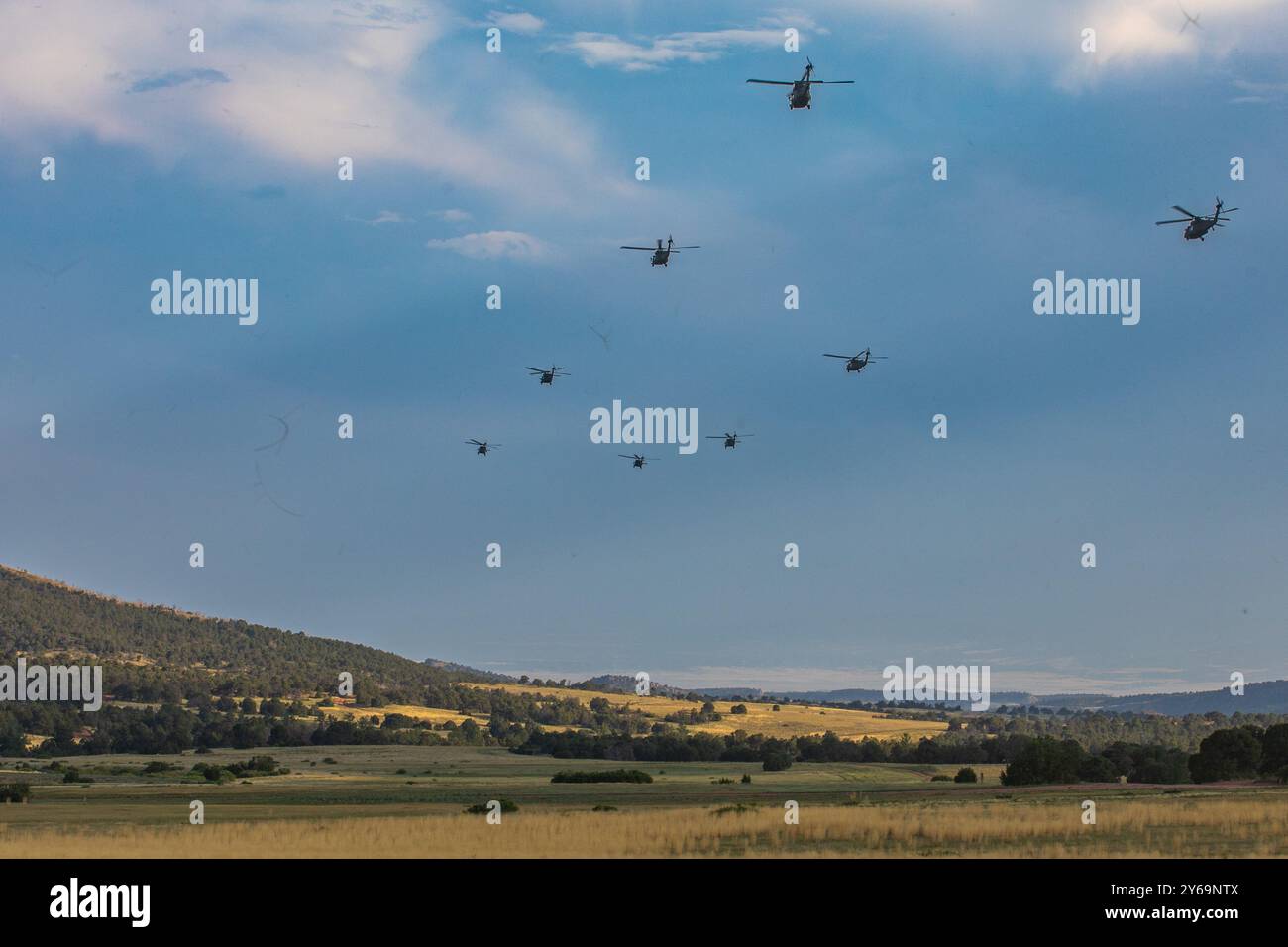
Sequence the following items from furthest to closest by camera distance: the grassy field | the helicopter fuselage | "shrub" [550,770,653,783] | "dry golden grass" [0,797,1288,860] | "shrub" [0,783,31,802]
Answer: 1. "shrub" [550,770,653,783]
2. "shrub" [0,783,31,802]
3. the helicopter fuselage
4. the grassy field
5. "dry golden grass" [0,797,1288,860]

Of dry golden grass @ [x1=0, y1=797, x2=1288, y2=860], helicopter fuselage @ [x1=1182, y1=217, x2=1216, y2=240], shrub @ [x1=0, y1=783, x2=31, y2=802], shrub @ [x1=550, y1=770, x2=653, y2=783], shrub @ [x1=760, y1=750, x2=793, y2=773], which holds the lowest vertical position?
shrub @ [x1=760, y1=750, x2=793, y2=773]

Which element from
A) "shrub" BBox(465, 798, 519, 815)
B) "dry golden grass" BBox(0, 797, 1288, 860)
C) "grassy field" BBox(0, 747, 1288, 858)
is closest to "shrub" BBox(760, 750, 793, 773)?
"grassy field" BBox(0, 747, 1288, 858)

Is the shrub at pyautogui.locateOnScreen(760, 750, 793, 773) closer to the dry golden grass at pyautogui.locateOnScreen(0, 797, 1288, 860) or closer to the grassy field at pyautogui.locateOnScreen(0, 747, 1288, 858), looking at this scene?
the grassy field at pyautogui.locateOnScreen(0, 747, 1288, 858)

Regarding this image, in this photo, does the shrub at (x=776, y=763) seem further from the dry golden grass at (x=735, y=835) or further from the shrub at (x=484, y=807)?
the dry golden grass at (x=735, y=835)

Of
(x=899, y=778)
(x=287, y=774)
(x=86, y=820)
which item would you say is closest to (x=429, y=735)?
(x=287, y=774)

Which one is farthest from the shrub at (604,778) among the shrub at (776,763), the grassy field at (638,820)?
the shrub at (776,763)
